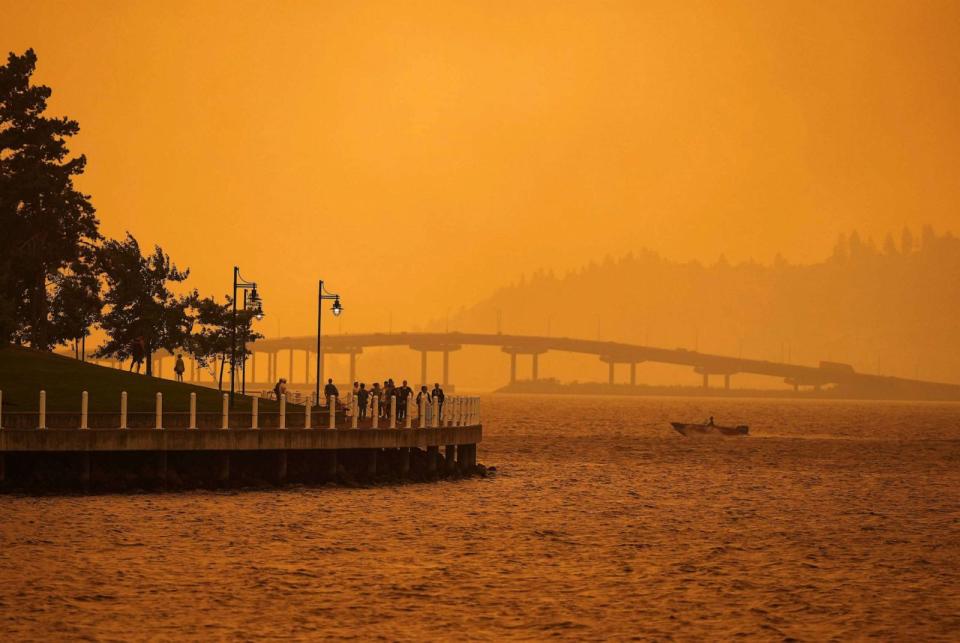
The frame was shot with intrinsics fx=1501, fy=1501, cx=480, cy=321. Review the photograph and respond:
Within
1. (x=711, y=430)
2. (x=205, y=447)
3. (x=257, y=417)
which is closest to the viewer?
(x=205, y=447)

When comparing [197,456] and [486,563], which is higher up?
[197,456]

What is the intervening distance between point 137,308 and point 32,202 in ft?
73.4

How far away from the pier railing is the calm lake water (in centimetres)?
220

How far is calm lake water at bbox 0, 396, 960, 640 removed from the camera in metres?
26.5

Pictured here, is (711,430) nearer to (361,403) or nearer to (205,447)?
(361,403)

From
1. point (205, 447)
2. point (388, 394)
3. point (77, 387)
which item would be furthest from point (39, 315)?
point (205, 447)

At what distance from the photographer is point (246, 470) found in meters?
49.1

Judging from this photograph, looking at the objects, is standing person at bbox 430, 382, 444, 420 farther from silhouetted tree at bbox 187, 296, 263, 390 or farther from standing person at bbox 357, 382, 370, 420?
silhouetted tree at bbox 187, 296, 263, 390

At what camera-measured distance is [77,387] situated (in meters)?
54.1

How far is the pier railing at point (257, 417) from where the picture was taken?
1662 inches

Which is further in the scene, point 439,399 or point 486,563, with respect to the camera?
point 439,399

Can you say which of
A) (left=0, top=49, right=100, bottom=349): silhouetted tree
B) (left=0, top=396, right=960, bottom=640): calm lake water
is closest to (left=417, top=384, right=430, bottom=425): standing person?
(left=0, top=396, right=960, bottom=640): calm lake water

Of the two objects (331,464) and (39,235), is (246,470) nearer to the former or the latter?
(331,464)

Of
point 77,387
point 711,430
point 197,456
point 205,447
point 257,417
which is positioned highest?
point 77,387
